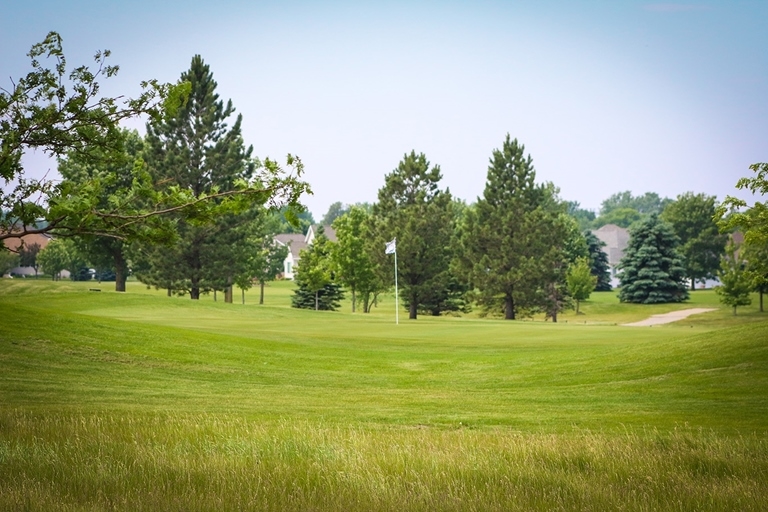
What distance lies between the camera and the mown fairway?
8.24 metres

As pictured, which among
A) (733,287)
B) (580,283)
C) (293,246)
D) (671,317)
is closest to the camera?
(733,287)

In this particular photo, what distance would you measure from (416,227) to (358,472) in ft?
188

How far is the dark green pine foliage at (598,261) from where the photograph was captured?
333 ft

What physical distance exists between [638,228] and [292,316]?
135 feet

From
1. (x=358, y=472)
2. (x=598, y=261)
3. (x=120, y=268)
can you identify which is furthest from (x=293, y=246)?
(x=358, y=472)

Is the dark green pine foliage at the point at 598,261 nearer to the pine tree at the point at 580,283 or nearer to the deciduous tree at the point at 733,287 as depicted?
the pine tree at the point at 580,283

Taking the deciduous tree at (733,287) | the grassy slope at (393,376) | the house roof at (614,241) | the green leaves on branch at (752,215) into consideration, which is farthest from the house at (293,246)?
the green leaves on branch at (752,215)

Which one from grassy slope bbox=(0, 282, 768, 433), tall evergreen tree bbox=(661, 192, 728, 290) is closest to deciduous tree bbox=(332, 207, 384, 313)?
grassy slope bbox=(0, 282, 768, 433)

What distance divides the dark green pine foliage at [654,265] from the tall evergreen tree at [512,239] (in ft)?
45.4

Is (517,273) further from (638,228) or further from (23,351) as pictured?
(23,351)

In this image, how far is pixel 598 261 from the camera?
104125 millimetres

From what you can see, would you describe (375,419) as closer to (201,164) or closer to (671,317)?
(201,164)

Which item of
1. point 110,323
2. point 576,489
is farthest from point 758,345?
point 110,323

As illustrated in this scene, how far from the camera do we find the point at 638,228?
80.3 m
